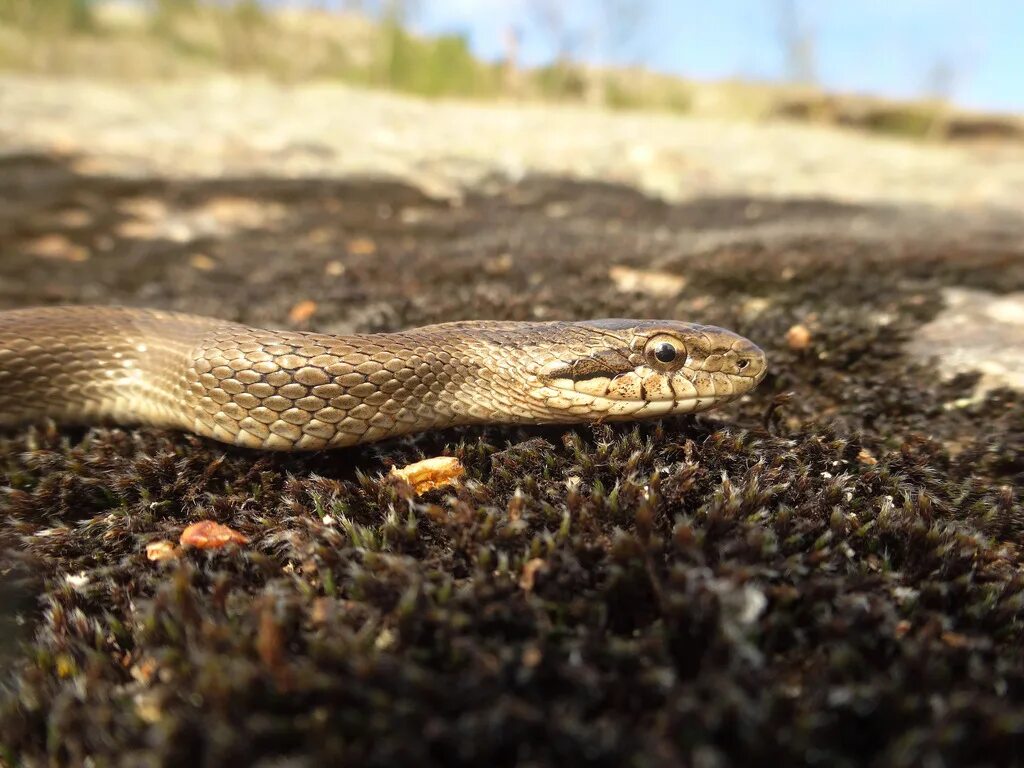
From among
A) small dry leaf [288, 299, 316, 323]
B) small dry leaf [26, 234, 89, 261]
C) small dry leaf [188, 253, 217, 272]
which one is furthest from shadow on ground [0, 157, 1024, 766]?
small dry leaf [26, 234, 89, 261]

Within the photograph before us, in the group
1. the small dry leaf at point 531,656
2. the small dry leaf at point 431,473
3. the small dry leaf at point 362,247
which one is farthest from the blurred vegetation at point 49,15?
the small dry leaf at point 531,656

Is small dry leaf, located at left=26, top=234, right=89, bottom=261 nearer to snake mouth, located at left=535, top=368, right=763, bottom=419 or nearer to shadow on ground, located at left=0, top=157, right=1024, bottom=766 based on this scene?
shadow on ground, located at left=0, top=157, right=1024, bottom=766

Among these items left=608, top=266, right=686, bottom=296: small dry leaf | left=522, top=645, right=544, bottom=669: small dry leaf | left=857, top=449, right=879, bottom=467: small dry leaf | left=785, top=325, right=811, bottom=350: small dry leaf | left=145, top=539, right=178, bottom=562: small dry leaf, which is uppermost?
left=608, top=266, right=686, bottom=296: small dry leaf

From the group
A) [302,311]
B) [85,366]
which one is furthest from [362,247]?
[85,366]

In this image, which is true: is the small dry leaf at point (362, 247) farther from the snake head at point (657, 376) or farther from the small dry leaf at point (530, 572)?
the small dry leaf at point (530, 572)

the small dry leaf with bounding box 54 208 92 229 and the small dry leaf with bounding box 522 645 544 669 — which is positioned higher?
the small dry leaf with bounding box 54 208 92 229

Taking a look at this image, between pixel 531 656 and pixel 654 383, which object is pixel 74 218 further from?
pixel 531 656

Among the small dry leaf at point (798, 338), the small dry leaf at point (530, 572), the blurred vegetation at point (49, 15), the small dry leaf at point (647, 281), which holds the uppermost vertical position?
the blurred vegetation at point (49, 15)
